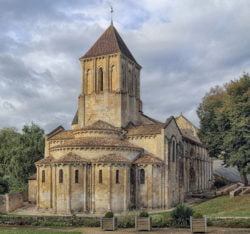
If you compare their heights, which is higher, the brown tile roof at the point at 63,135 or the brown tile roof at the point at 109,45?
the brown tile roof at the point at 109,45

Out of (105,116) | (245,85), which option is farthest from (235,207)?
(105,116)

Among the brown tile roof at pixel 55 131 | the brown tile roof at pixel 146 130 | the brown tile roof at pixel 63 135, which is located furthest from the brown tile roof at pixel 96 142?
the brown tile roof at pixel 55 131

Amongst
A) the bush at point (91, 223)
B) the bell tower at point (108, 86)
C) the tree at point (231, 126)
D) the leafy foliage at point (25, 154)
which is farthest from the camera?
the leafy foliage at point (25, 154)

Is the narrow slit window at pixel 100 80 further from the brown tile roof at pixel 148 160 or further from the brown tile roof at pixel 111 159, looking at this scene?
the brown tile roof at pixel 111 159

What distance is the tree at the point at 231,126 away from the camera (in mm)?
42406

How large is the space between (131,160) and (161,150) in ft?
12.2

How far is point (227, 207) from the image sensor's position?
118 ft

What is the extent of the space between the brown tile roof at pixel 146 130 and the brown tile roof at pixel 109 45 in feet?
34.2

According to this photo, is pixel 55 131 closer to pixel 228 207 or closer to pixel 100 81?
pixel 100 81

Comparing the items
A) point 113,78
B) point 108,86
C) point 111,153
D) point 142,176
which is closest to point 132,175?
point 142,176

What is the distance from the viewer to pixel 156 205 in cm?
4016

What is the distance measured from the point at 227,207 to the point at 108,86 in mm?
20820

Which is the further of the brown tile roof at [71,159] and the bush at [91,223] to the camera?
the brown tile roof at [71,159]

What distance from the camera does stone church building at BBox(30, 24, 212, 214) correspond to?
1487 inches
